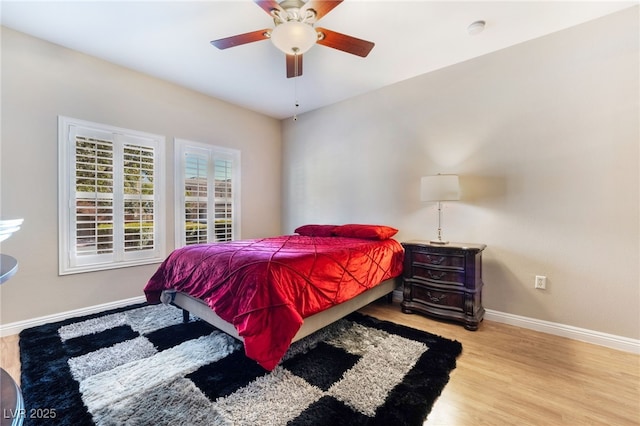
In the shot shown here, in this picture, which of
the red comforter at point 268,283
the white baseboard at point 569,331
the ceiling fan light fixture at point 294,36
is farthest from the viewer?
the white baseboard at point 569,331

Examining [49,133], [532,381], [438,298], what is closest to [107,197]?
[49,133]

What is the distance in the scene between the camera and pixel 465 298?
2.50 m

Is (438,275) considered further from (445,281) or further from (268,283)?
(268,283)

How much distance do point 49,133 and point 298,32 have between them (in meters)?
2.63

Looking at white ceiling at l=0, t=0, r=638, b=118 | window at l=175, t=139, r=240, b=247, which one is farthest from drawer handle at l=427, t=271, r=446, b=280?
window at l=175, t=139, r=240, b=247

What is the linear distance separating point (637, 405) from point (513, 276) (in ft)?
3.95

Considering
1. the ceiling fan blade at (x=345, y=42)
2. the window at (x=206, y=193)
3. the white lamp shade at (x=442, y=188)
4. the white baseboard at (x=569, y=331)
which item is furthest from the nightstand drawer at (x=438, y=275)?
the window at (x=206, y=193)

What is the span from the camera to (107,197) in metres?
2.91

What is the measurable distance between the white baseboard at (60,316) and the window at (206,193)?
33.1 inches

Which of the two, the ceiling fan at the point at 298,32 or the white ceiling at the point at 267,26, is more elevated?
the white ceiling at the point at 267,26

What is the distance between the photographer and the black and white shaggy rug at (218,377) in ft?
4.69

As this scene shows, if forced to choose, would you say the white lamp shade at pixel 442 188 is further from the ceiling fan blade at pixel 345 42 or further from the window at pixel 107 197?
the window at pixel 107 197

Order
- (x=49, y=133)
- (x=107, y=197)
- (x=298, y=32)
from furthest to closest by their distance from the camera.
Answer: (x=107, y=197) → (x=49, y=133) → (x=298, y=32)

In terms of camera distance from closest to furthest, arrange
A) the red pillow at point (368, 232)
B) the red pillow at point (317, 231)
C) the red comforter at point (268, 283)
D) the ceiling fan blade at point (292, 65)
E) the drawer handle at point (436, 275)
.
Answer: the red comforter at point (268, 283)
the ceiling fan blade at point (292, 65)
the drawer handle at point (436, 275)
the red pillow at point (368, 232)
the red pillow at point (317, 231)
